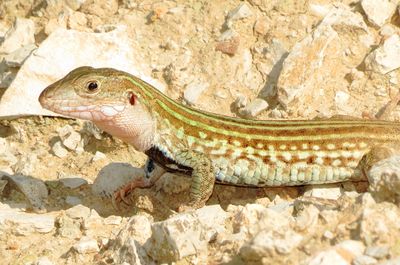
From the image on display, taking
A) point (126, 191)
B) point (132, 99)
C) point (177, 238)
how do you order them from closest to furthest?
point (177, 238)
point (132, 99)
point (126, 191)

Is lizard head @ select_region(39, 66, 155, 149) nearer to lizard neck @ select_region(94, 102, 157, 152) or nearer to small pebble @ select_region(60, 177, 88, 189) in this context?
lizard neck @ select_region(94, 102, 157, 152)

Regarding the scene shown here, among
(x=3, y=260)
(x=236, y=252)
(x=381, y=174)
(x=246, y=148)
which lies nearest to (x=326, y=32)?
(x=246, y=148)

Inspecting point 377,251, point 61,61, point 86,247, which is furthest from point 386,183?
point 61,61

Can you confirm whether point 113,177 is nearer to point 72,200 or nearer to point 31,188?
point 72,200

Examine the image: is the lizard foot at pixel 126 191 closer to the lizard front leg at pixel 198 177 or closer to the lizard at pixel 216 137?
the lizard at pixel 216 137

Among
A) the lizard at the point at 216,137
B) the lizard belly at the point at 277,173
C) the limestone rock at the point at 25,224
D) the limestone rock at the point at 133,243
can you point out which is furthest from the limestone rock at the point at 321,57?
the limestone rock at the point at 25,224

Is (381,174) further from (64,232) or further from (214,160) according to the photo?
(64,232)

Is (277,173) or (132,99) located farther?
(277,173)
